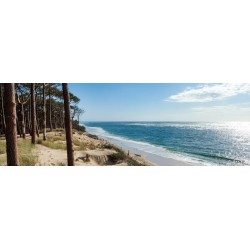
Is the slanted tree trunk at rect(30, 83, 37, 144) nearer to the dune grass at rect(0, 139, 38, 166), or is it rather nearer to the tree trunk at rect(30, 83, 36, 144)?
the tree trunk at rect(30, 83, 36, 144)

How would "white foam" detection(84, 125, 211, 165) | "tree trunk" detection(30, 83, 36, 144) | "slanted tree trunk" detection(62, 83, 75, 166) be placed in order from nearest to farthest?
"slanted tree trunk" detection(62, 83, 75, 166)
"white foam" detection(84, 125, 211, 165)
"tree trunk" detection(30, 83, 36, 144)

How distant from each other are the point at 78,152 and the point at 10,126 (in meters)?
1.55

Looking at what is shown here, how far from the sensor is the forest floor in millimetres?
4773

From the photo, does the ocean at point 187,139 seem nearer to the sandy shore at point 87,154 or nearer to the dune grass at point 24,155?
the sandy shore at point 87,154

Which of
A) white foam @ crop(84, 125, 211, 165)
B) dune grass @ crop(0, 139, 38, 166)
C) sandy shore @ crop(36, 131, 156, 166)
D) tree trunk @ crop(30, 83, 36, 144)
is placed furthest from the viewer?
tree trunk @ crop(30, 83, 36, 144)

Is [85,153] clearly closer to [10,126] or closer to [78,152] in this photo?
[78,152]

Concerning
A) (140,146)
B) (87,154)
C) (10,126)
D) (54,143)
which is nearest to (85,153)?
(87,154)

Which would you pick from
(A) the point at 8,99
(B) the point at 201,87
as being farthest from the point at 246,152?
(A) the point at 8,99

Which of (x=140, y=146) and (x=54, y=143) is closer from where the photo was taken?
(x=54, y=143)

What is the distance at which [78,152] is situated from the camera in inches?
205

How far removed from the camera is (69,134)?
4832 mm

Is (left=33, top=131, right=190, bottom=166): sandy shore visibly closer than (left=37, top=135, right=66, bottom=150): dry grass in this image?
Yes

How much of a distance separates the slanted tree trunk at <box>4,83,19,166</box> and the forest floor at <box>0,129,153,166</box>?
35cm

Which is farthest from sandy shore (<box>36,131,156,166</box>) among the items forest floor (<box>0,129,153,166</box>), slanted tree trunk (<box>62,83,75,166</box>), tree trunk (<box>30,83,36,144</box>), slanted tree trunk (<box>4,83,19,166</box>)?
slanted tree trunk (<box>4,83,19,166</box>)
